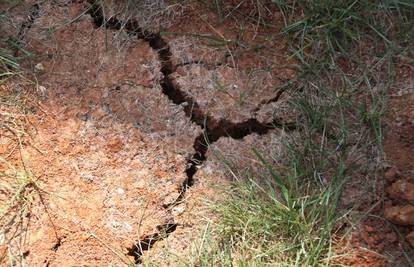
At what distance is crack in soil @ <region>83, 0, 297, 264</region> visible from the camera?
217 cm

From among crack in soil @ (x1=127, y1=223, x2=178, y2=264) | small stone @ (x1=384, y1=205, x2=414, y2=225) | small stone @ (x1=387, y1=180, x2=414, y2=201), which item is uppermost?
crack in soil @ (x1=127, y1=223, x2=178, y2=264)

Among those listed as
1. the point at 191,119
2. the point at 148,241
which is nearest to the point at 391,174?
the point at 191,119

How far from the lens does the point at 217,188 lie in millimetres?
2225

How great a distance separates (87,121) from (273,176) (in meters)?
0.73

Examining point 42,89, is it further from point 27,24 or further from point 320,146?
point 320,146

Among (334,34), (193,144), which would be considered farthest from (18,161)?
(334,34)

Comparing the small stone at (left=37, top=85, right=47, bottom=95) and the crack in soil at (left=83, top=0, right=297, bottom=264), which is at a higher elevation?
the small stone at (left=37, top=85, right=47, bottom=95)

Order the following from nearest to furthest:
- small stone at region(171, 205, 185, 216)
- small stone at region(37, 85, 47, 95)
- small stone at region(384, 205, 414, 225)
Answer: small stone at region(384, 205, 414, 225) < small stone at region(171, 205, 185, 216) < small stone at region(37, 85, 47, 95)

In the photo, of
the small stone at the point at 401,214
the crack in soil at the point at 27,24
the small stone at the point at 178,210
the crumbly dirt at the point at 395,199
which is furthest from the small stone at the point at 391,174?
the crack in soil at the point at 27,24

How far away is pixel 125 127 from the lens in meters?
2.32

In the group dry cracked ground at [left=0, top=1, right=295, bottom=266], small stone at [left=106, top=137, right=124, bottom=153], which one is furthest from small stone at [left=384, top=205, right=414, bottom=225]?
small stone at [left=106, top=137, right=124, bottom=153]

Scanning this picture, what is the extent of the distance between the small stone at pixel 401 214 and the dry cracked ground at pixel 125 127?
45 cm

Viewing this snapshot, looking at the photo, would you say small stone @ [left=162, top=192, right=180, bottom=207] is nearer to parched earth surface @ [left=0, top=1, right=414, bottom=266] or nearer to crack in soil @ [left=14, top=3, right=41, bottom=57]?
parched earth surface @ [left=0, top=1, right=414, bottom=266]

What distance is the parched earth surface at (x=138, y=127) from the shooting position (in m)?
2.13
